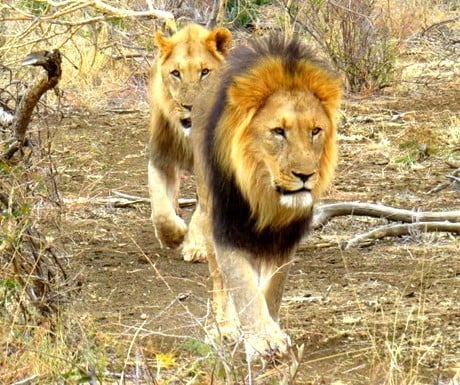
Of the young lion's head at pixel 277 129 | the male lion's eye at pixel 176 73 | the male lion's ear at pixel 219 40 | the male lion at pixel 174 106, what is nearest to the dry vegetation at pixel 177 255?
the male lion at pixel 174 106

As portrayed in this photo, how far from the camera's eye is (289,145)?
4.26 metres

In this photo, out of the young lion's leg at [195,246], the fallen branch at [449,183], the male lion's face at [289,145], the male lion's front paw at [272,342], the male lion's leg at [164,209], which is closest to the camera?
the male lion's front paw at [272,342]

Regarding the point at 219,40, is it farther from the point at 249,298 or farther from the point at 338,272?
the point at 249,298

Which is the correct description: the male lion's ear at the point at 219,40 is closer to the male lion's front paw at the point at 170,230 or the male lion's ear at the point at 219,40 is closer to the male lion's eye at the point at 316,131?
the male lion's front paw at the point at 170,230

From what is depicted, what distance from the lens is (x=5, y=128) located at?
16.6 ft

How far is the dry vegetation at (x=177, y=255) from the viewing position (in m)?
3.95

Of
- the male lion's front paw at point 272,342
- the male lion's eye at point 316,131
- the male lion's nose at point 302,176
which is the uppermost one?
the male lion's eye at point 316,131

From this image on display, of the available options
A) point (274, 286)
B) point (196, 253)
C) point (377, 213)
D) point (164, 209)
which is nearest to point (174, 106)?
point (164, 209)

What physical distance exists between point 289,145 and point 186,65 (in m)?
2.09

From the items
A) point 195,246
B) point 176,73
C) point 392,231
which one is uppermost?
point 176,73

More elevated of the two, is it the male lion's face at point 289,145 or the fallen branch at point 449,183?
the male lion's face at point 289,145

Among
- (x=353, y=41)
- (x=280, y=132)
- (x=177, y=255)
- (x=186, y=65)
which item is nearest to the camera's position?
(x=280, y=132)

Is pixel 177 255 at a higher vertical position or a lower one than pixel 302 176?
lower

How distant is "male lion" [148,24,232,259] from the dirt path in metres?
0.22
